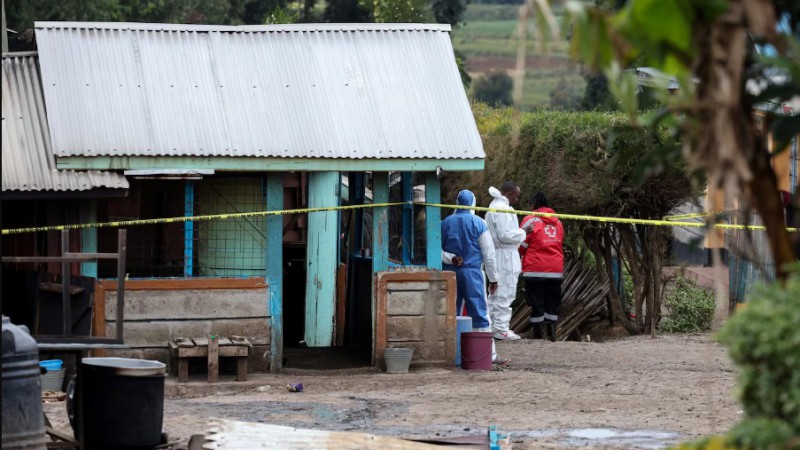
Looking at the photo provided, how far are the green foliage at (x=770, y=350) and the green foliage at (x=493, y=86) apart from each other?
66.0 metres

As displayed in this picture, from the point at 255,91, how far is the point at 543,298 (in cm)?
542

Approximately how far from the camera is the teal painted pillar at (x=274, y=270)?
41.4 feet

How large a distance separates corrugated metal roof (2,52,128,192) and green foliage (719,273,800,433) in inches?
324

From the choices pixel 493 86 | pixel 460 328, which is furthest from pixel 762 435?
pixel 493 86

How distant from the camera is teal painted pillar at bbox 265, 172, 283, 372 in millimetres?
12609

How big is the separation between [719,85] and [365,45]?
9.53 metres

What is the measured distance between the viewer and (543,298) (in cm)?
1650

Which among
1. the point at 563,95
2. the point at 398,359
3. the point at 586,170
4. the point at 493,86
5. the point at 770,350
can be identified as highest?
the point at 493,86

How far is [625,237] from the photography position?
16469 mm

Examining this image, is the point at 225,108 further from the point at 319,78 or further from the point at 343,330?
the point at 343,330

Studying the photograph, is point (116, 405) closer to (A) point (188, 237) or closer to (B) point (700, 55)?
(A) point (188, 237)

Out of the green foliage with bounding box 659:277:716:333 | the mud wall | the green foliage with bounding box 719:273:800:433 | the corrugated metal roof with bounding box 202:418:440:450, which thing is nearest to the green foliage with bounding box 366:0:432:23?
the green foliage with bounding box 659:277:716:333

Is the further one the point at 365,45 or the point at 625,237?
the point at 625,237

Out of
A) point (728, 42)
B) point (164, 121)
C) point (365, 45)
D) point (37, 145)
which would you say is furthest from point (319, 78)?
point (728, 42)
